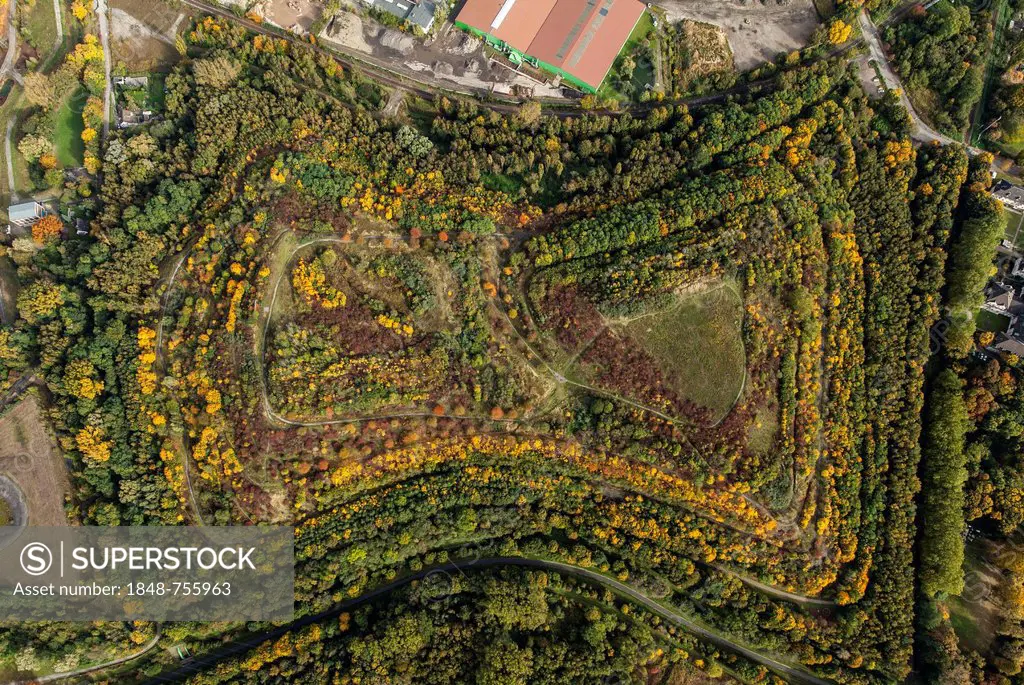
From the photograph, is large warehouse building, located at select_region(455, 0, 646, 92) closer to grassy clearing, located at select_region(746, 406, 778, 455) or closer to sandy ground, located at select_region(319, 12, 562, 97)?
sandy ground, located at select_region(319, 12, 562, 97)

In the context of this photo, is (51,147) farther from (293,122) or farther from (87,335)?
(293,122)

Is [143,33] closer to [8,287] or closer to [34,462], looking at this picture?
[8,287]

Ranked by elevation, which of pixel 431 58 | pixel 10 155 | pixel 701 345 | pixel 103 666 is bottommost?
pixel 103 666

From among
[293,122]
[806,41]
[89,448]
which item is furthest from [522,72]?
[89,448]

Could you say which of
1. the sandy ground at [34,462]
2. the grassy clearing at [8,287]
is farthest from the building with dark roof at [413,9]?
the sandy ground at [34,462]

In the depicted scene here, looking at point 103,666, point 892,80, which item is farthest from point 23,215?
point 892,80

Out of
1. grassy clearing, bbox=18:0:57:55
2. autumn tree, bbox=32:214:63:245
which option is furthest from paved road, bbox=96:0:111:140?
autumn tree, bbox=32:214:63:245
